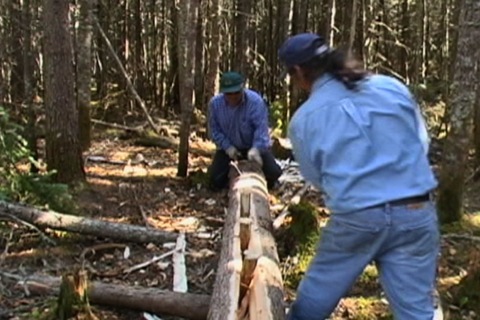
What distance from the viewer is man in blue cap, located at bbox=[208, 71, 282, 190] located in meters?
8.62

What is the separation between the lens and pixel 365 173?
3.51 m

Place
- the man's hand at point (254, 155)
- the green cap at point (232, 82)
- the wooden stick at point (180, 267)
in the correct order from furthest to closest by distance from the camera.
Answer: the man's hand at point (254, 155) → the green cap at point (232, 82) → the wooden stick at point (180, 267)

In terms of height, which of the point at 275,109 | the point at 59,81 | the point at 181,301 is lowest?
the point at 275,109

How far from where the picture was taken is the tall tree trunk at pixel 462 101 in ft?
22.2

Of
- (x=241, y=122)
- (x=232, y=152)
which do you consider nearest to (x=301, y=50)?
(x=241, y=122)

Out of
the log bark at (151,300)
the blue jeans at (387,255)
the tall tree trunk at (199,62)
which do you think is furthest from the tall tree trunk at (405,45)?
the blue jeans at (387,255)

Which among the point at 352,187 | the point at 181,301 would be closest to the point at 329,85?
the point at 352,187

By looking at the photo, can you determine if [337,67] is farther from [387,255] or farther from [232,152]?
[232,152]

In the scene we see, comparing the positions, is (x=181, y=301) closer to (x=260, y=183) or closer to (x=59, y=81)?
(x=260, y=183)

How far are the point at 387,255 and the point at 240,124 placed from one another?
520 centimetres

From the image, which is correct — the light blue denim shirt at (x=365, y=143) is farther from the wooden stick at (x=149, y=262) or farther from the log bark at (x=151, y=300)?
the wooden stick at (x=149, y=262)

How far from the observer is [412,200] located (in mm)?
3557

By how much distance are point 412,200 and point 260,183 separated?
431cm

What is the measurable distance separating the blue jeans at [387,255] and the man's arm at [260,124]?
192 inches
